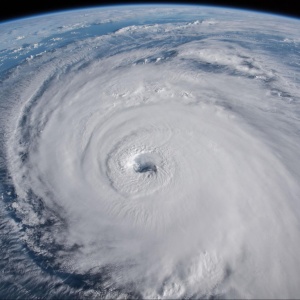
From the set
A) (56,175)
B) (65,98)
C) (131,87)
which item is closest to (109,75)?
(131,87)

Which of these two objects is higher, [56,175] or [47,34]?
[47,34]

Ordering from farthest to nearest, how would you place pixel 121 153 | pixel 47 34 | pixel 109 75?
pixel 47 34 < pixel 109 75 < pixel 121 153

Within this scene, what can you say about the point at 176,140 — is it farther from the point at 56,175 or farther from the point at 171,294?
the point at 171,294

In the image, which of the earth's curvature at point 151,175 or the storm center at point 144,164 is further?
the storm center at point 144,164

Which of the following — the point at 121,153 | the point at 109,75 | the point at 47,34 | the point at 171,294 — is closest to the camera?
the point at 171,294

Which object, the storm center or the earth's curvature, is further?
the storm center

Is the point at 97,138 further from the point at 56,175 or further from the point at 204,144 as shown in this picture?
the point at 204,144

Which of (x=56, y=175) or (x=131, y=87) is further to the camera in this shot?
(x=131, y=87)

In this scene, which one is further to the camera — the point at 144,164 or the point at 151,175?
the point at 144,164
